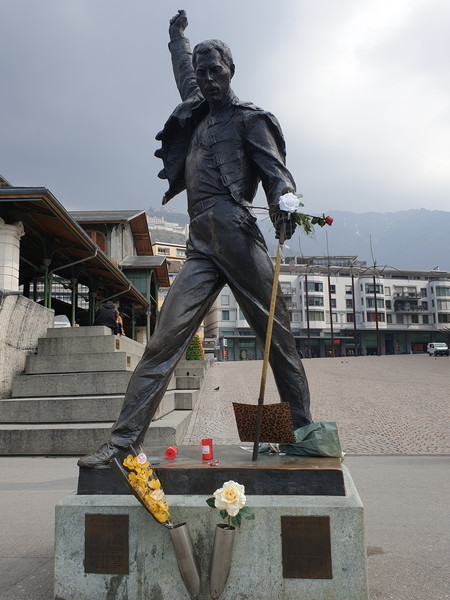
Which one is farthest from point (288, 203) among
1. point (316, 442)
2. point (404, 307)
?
point (404, 307)

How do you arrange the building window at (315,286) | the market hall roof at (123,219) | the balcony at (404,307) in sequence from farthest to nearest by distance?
the balcony at (404,307) < the building window at (315,286) < the market hall roof at (123,219)

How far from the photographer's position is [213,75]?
11.1 ft

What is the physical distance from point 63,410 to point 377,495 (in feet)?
16.4

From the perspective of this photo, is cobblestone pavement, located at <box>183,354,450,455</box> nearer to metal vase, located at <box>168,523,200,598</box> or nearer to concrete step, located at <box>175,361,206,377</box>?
concrete step, located at <box>175,361,206,377</box>

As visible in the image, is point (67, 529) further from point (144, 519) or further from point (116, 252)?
point (116, 252)

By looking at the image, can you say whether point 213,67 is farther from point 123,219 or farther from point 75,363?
point 123,219

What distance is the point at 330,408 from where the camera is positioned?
1219 cm

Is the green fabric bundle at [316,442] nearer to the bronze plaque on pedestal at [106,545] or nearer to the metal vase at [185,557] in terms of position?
the metal vase at [185,557]

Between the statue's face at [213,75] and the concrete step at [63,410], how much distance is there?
547 cm

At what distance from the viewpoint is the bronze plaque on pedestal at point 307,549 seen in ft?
8.09

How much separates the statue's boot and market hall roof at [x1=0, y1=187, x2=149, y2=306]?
26.1 feet

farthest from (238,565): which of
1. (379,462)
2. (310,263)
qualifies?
(310,263)

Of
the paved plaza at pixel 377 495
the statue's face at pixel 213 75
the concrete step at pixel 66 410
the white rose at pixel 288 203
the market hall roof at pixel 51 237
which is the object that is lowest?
the paved plaza at pixel 377 495

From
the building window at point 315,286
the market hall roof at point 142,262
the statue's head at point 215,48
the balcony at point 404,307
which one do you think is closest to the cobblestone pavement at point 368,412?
the statue's head at point 215,48
